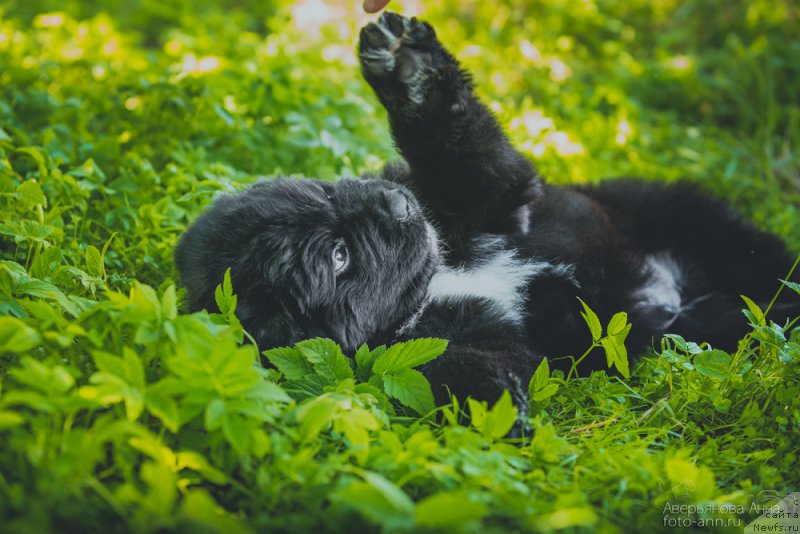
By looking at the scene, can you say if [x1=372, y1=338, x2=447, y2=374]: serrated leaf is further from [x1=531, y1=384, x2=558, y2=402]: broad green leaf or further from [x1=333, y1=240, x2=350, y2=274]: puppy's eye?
[x1=333, y1=240, x2=350, y2=274]: puppy's eye

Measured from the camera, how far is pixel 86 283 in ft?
8.81

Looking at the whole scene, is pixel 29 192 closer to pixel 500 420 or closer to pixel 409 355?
pixel 409 355

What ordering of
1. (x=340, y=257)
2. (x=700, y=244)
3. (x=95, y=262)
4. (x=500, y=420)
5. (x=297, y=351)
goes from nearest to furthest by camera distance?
(x=500, y=420)
(x=297, y=351)
(x=95, y=262)
(x=340, y=257)
(x=700, y=244)

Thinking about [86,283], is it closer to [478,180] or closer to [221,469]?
[221,469]

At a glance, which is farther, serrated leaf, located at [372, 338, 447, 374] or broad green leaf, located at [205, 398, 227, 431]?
serrated leaf, located at [372, 338, 447, 374]

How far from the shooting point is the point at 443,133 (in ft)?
10.9

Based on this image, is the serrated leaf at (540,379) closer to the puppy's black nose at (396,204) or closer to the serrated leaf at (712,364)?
the serrated leaf at (712,364)

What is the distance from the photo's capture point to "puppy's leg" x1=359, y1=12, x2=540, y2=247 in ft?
10.8

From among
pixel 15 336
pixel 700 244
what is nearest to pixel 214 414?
pixel 15 336

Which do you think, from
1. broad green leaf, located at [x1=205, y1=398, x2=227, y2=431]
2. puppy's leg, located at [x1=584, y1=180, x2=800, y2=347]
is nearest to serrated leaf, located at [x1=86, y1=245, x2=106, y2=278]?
broad green leaf, located at [x1=205, y1=398, x2=227, y2=431]

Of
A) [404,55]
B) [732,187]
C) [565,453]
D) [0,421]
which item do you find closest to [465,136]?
[404,55]

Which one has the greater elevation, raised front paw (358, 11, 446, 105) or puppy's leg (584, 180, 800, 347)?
raised front paw (358, 11, 446, 105)

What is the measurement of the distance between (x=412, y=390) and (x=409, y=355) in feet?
0.43

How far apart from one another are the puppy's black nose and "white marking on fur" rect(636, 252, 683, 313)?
50.8 inches
